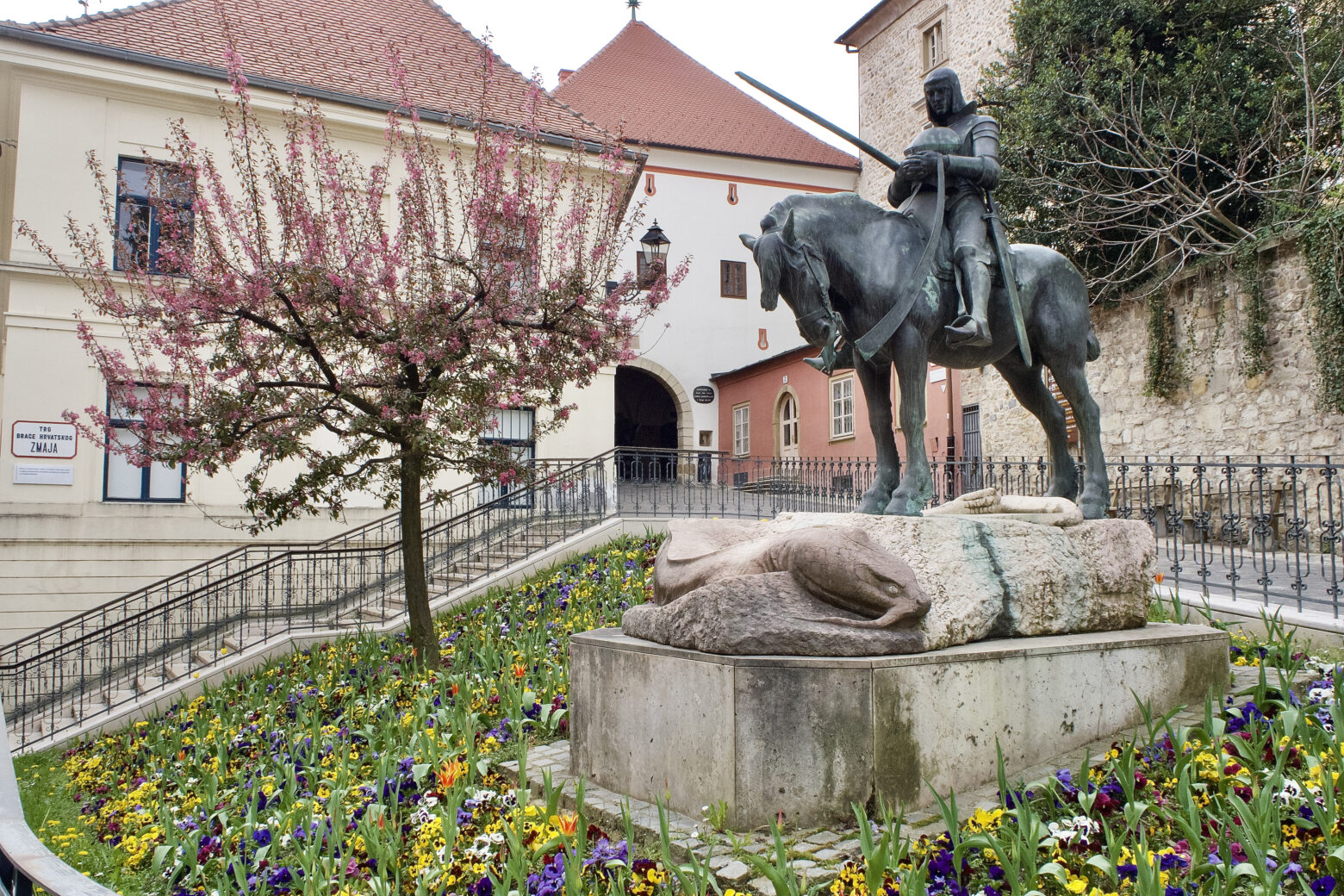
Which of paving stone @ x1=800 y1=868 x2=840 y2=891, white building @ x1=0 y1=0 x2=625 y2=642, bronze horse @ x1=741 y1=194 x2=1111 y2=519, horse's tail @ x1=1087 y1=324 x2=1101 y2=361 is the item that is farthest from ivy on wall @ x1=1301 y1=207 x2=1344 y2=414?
paving stone @ x1=800 y1=868 x2=840 y2=891

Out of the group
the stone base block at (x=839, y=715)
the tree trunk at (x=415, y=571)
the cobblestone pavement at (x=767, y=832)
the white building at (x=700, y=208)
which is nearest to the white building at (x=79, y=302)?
the tree trunk at (x=415, y=571)

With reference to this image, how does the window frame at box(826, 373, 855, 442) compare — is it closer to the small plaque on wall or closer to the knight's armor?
the small plaque on wall

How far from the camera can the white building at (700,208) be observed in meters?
27.5

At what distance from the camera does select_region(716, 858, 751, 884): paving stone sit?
10.1 ft

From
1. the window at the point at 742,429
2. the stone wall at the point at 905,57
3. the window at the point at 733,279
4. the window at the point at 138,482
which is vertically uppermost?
the stone wall at the point at 905,57

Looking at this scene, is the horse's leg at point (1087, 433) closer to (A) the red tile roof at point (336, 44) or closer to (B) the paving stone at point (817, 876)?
(B) the paving stone at point (817, 876)

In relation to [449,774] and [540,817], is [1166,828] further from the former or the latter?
[449,774]

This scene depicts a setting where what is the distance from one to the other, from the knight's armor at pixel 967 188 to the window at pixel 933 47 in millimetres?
20810

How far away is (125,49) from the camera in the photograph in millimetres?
13883

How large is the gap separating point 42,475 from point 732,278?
63.8 feet

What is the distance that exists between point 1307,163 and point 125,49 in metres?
17.0

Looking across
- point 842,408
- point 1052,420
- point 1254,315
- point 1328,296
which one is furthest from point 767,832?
point 842,408

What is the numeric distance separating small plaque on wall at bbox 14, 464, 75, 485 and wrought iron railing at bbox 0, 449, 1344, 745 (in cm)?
204

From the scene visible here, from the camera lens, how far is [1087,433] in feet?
16.8
